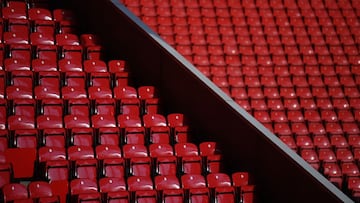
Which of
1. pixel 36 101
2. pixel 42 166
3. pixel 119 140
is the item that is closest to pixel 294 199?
pixel 119 140

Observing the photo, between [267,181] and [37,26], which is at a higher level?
[37,26]

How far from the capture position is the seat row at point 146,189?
3.15 meters

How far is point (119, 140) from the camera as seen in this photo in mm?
3875

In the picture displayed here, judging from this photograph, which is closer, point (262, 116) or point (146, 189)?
point (146, 189)

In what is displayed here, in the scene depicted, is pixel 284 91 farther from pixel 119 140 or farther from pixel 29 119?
pixel 29 119

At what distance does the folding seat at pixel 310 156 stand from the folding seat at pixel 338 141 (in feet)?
0.86

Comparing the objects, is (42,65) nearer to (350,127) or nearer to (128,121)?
(128,121)

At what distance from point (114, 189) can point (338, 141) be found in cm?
213

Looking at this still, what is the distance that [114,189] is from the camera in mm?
3359

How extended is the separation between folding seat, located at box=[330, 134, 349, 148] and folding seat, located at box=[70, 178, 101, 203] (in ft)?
6.99

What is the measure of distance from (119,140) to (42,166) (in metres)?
0.56

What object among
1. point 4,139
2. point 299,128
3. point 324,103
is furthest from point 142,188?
point 324,103

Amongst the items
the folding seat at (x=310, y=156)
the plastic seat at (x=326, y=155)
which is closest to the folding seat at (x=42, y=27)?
the folding seat at (x=310, y=156)

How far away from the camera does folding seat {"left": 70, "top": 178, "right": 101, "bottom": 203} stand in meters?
3.16
